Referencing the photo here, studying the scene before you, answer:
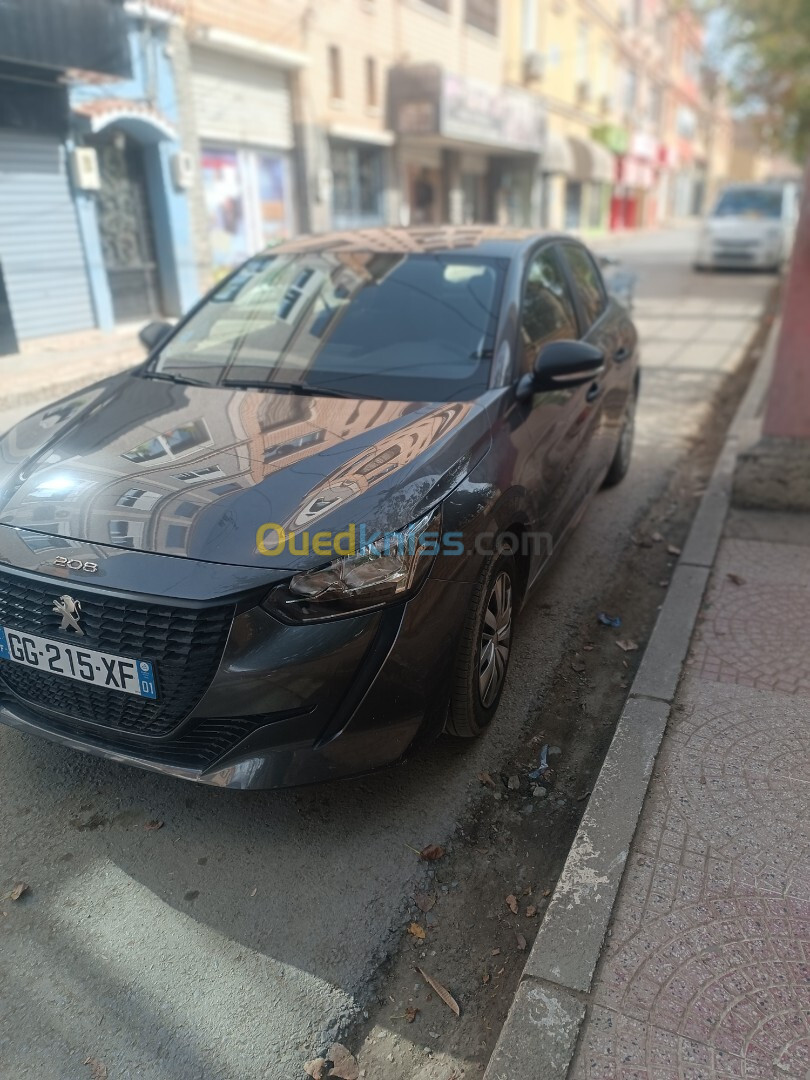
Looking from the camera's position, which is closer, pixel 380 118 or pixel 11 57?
pixel 11 57

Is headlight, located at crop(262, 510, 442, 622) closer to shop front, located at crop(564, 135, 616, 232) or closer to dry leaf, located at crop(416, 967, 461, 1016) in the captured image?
dry leaf, located at crop(416, 967, 461, 1016)

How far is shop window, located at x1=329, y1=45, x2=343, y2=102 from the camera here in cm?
1578

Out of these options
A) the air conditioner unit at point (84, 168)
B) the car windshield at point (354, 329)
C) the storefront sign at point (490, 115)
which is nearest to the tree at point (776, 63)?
the storefront sign at point (490, 115)

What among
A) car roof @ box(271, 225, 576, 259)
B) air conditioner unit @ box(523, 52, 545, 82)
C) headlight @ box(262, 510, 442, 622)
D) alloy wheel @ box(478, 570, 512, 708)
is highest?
air conditioner unit @ box(523, 52, 545, 82)

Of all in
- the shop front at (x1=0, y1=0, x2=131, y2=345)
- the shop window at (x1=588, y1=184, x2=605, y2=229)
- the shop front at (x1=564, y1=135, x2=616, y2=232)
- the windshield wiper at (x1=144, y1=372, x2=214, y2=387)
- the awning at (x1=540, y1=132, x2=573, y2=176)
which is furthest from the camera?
the shop window at (x1=588, y1=184, x2=605, y2=229)

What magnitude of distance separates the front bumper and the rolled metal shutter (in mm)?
8804

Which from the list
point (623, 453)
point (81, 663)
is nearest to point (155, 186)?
point (623, 453)

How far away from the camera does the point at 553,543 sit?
3.52 meters

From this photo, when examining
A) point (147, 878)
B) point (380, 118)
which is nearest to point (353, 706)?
point (147, 878)

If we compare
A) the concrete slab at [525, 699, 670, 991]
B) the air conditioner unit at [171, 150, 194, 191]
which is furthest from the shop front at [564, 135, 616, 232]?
the concrete slab at [525, 699, 670, 991]

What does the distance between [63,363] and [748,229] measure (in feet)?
50.2

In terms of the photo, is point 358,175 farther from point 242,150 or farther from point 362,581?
point 362,581

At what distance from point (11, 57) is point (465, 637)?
9.18 meters

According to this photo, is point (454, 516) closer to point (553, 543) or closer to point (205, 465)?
point (205, 465)
